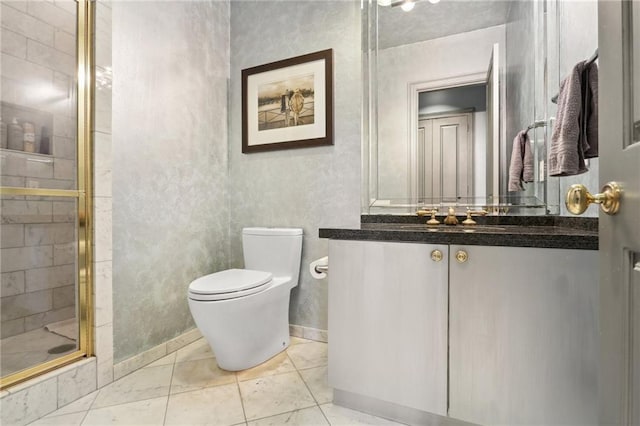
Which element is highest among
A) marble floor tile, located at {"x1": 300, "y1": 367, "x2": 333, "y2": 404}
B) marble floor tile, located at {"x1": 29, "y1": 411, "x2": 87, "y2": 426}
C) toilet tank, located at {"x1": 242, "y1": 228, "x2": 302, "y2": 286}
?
toilet tank, located at {"x1": 242, "y1": 228, "x2": 302, "y2": 286}

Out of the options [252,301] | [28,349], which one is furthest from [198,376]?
[28,349]

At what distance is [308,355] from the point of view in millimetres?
1883

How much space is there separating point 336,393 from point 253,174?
147 centimetres

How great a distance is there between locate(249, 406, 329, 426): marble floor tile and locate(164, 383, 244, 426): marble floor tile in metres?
0.10

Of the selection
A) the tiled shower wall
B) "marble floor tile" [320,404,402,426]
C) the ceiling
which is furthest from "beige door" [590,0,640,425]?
the tiled shower wall

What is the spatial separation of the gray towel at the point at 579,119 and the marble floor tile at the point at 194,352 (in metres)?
1.93

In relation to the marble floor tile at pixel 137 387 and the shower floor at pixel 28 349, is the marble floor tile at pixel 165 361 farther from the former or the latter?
the shower floor at pixel 28 349

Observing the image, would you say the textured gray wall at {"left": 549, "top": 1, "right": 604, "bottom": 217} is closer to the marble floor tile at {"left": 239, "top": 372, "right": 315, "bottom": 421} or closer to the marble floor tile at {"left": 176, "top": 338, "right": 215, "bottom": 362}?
the marble floor tile at {"left": 239, "top": 372, "right": 315, "bottom": 421}

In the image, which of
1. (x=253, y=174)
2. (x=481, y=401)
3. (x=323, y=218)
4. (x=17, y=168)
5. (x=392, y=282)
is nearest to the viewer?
(x=481, y=401)

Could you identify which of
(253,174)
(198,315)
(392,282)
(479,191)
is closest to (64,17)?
(253,174)

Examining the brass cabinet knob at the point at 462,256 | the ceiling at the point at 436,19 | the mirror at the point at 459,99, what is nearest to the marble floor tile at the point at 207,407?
the brass cabinet knob at the point at 462,256

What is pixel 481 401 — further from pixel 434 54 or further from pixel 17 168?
pixel 17 168

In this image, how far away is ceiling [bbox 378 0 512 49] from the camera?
164 cm

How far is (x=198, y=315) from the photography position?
155 cm
